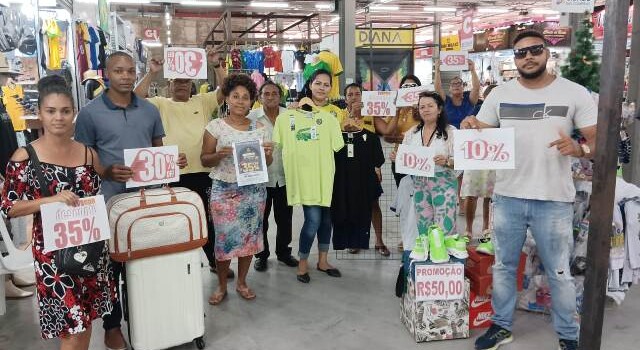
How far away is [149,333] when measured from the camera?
2682mm

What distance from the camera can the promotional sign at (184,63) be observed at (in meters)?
3.26

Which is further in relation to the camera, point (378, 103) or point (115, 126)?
point (378, 103)

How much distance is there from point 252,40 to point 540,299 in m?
5.78

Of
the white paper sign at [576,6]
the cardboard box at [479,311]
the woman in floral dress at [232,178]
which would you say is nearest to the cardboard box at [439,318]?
the cardboard box at [479,311]

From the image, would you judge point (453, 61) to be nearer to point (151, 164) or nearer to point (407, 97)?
point (407, 97)

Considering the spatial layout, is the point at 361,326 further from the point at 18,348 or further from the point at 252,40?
the point at 252,40

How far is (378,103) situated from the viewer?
4066mm

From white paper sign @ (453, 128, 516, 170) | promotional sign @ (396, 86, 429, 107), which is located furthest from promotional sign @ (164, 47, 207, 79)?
white paper sign @ (453, 128, 516, 170)


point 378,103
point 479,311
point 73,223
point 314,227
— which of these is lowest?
point 479,311

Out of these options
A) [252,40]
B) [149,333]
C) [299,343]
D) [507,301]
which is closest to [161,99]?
[149,333]

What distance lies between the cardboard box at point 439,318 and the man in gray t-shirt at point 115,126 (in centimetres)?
169

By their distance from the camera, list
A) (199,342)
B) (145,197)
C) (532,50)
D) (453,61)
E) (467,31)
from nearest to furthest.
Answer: (532,50), (145,197), (199,342), (453,61), (467,31)

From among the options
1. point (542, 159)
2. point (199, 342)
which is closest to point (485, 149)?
point (542, 159)

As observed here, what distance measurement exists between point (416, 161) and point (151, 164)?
1.70 meters
